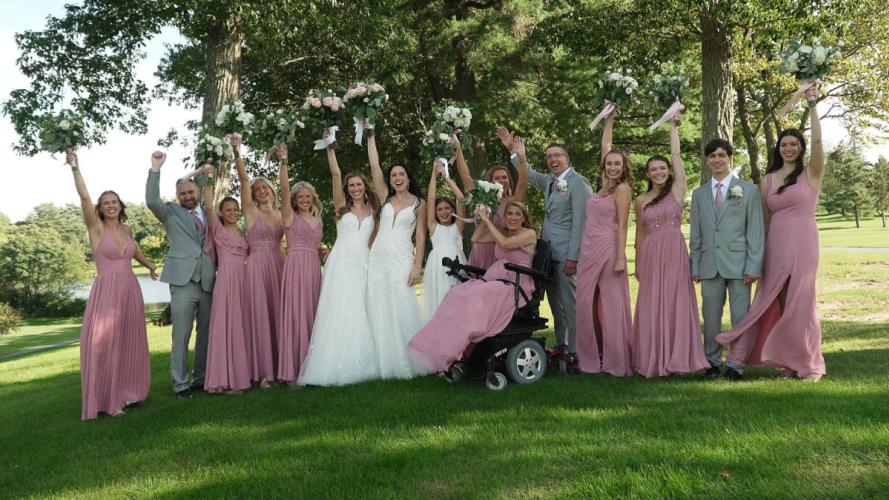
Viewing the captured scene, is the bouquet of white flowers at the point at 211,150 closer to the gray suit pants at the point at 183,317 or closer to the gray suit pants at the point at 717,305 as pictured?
the gray suit pants at the point at 183,317

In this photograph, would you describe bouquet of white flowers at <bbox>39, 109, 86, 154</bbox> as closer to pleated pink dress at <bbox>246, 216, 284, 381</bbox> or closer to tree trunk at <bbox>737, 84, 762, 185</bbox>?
pleated pink dress at <bbox>246, 216, 284, 381</bbox>

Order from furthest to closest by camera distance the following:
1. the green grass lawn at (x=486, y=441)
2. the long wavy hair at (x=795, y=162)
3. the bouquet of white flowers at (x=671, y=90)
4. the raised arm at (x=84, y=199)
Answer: the bouquet of white flowers at (x=671, y=90)
the raised arm at (x=84, y=199)
the long wavy hair at (x=795, y=162)
the green grass lawn at (x=486, y=441)

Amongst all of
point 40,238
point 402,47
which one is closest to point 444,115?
point 402,47

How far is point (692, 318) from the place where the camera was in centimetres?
621

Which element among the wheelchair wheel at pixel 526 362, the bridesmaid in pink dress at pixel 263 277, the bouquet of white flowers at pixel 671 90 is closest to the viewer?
the wheelchair wheel at pixel 526 362

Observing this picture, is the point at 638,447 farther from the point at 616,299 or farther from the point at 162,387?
the point at 162,387

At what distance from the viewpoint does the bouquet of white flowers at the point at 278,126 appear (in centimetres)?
700

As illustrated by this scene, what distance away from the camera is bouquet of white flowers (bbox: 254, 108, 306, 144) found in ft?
23.0

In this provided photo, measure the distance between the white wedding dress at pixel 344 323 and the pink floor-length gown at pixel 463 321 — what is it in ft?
3.05

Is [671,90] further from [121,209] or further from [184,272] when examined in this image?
[121,209]

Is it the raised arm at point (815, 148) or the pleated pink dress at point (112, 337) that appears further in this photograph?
the pleated pink dress at point (112, 337)

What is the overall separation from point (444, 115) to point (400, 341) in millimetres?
2547

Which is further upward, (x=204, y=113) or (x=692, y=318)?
(x=204, y=113)

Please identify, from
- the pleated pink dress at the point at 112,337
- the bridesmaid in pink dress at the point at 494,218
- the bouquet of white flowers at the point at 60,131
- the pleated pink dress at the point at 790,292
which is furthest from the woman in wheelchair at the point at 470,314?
the bouquet of white flowers at the point at 60,131
